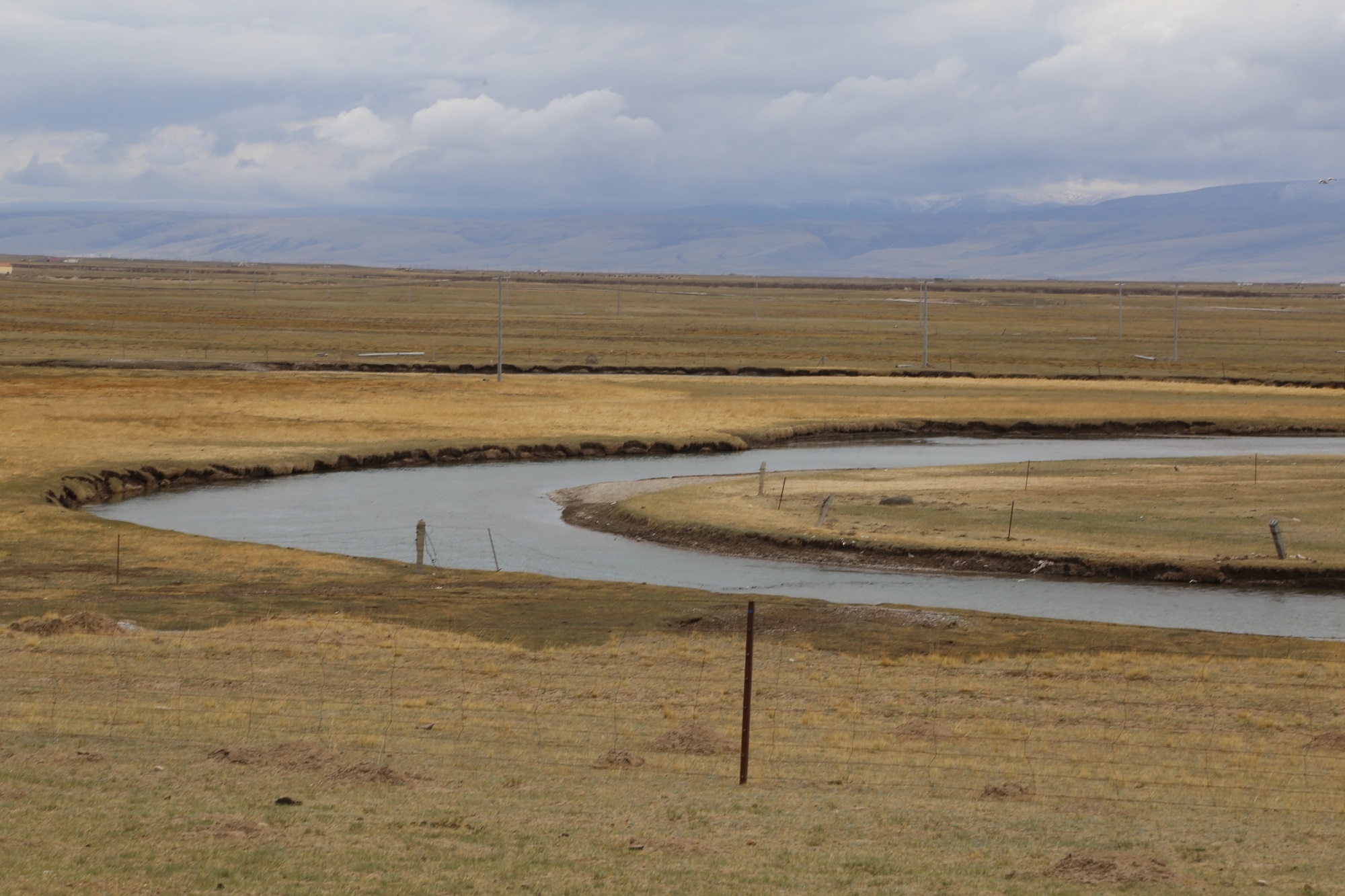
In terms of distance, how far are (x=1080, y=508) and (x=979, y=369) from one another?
205 feet

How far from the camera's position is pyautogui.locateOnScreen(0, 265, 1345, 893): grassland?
1062 cm

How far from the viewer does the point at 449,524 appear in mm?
41688

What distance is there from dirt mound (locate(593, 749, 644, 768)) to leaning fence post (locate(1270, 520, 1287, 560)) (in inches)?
926

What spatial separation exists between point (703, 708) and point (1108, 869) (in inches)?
357

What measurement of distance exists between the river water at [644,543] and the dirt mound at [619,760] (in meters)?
16.7

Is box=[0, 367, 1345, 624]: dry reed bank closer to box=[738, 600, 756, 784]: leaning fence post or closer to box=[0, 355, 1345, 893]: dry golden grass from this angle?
box=[0, 355, 1345, 893]: dry golden grass

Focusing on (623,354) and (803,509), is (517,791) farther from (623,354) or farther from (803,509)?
(623,354)

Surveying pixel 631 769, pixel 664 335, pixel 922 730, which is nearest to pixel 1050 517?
pixel 922 730

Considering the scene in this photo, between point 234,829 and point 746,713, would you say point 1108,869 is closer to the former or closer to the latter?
point 746,713

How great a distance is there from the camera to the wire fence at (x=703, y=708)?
15039 mm

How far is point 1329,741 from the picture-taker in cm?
1716

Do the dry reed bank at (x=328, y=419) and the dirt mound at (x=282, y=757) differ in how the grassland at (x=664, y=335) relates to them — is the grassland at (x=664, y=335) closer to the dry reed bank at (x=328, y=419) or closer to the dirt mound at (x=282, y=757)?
the dry reed bank at (x=328, y=419)

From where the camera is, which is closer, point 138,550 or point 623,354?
point 138,550

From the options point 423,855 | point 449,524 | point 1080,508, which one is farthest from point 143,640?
point 1080,508
